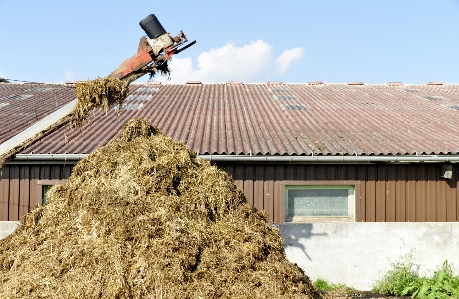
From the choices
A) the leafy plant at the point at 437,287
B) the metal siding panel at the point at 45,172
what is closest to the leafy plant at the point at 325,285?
the leafy plant at the point at 437,287

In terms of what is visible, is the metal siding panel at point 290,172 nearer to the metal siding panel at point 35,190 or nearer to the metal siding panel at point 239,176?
the metal siding panel at point 239,176

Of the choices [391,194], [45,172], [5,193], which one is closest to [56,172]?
[45,172]

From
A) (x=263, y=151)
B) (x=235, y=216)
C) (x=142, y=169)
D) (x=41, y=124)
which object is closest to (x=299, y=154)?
(x=263, y=151)

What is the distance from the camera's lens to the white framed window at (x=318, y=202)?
27.6 feet

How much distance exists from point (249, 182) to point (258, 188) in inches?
8.0

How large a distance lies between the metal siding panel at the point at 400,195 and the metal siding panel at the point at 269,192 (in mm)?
2383

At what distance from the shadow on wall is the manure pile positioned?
8.37ft

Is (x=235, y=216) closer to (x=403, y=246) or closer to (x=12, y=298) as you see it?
(x=12, y=298)

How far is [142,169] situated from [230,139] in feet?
13.4

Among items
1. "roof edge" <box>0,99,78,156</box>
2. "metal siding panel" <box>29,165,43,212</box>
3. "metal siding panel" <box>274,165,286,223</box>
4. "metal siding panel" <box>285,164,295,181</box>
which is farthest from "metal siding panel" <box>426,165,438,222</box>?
"metal siding panel" <box>29,165,43,212</box>

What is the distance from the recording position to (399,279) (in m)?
7.78

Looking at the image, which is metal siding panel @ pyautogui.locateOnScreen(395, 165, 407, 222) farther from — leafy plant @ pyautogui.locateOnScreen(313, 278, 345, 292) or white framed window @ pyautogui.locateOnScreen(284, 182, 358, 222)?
leafy plant @ pyautogui.locateOnScreen(313, 278, 345, 292)

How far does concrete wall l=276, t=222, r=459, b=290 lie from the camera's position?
7.90m

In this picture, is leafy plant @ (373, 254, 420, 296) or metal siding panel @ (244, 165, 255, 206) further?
metal siding panel @ (244, 165, 255, 206)
